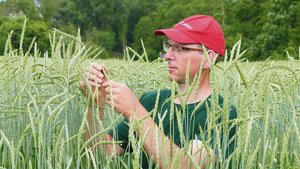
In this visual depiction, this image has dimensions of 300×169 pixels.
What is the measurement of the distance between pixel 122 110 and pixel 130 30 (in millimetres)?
59603

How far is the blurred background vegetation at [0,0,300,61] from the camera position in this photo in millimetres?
28500

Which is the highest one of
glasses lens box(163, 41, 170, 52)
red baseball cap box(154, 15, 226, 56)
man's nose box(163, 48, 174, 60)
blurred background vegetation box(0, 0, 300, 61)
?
red baseball cap box(154, 15, 226, 56)

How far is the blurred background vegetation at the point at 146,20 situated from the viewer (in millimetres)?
28500

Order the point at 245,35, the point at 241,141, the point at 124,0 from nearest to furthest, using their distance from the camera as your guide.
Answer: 1. the point at 241,141
2. the point at 245,35
3. the point at 124,0

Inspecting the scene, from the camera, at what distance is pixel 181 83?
1.97 m

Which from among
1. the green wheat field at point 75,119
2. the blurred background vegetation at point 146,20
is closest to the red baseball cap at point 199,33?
the green wheat field at point 75,119

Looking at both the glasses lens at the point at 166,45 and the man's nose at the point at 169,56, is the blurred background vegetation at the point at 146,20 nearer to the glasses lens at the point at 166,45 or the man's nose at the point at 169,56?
the glasses lens at the point at 166,45

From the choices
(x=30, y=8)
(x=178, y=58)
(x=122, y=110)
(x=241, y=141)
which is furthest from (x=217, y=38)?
(x=30, y=8)

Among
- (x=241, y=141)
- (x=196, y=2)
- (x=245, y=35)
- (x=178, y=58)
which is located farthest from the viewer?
(x=196, y=2)

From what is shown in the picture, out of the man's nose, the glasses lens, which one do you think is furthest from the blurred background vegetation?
the man's nose

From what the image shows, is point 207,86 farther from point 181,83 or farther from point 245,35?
point 245,35

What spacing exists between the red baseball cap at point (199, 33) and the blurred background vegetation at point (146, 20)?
15411 mm

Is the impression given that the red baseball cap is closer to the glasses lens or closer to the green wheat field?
the glasses lens

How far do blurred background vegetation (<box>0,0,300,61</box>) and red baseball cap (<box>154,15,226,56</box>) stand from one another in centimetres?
1541
